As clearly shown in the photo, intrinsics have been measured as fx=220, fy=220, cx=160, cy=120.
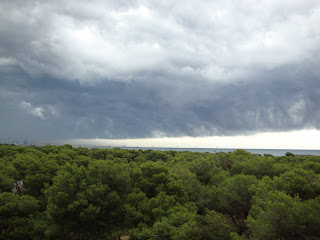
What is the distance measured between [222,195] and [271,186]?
255 inches

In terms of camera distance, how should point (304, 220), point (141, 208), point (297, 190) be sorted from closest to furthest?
point (304, 220) < point (297, 190) < point (141, 208)

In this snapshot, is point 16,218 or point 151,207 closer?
point 16,218

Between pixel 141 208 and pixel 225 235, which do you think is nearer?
pixel 225 235

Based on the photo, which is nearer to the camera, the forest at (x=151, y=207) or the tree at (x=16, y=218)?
the forest at (x=151, y=207)

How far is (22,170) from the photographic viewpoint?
126 feet

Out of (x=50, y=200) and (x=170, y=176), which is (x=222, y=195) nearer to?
(x=170, y=176)

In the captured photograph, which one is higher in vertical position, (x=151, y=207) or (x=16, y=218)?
(x=151, y=207)

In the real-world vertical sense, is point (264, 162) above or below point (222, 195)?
above

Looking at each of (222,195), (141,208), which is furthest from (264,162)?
(141,208)

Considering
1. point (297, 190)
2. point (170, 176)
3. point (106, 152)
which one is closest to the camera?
point (297, 190)

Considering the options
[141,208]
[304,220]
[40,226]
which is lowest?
[40,226]

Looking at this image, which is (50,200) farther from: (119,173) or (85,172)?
(119,173)

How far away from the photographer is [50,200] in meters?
24.0

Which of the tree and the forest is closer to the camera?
the forest
